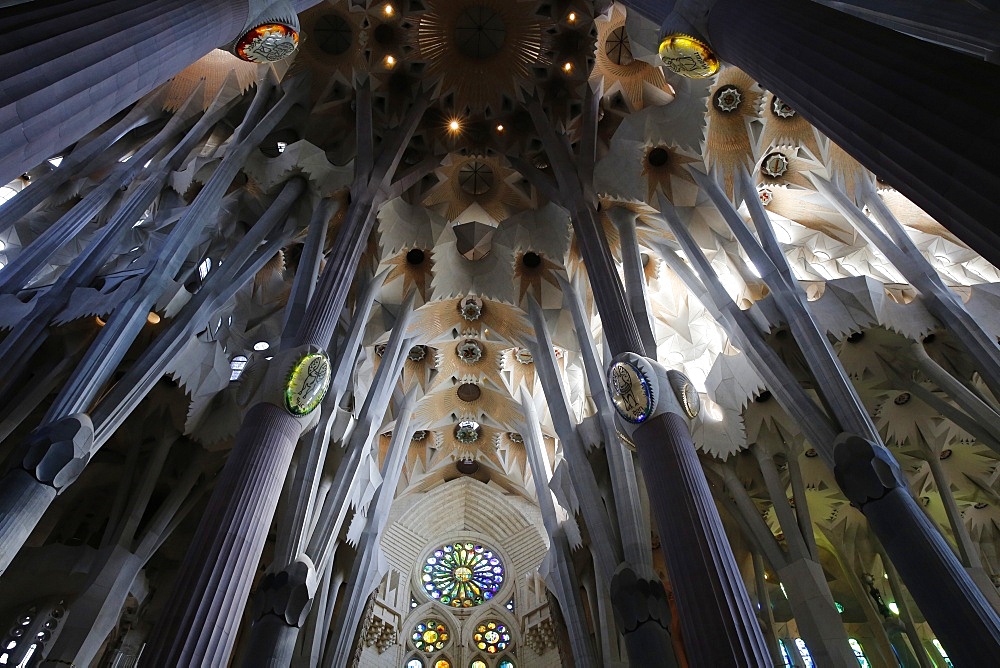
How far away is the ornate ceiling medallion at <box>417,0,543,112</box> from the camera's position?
14.7 meters

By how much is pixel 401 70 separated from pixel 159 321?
8.07 m

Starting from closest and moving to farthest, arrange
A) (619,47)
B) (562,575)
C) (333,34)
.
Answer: (562,575)
(333,34)
(619,47)

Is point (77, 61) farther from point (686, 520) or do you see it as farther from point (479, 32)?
point (479, 32)

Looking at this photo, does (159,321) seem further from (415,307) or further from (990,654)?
(990,654)

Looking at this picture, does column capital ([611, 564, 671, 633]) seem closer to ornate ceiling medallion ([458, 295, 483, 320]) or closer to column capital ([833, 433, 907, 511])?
column capital ([833, 433, 907, 511])

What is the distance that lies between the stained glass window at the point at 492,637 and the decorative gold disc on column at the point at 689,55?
16.2 metres

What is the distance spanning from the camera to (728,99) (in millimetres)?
13445

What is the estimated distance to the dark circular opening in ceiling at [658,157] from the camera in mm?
14195

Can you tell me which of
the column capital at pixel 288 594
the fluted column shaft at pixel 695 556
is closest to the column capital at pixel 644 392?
the fluted column shaft at pixel 695 556

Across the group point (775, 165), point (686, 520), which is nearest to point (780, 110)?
point (775, 165)

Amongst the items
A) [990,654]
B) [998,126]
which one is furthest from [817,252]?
[998,126]

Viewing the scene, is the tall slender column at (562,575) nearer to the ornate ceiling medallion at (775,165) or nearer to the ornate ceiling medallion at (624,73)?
the ornate ceiling medallion at (775,165)

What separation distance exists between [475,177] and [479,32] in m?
3.62

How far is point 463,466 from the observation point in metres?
21.2
